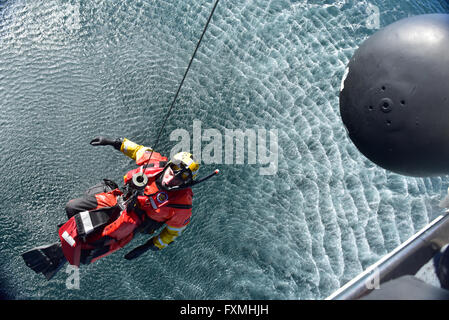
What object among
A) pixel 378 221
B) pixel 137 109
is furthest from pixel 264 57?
pixel 378 221

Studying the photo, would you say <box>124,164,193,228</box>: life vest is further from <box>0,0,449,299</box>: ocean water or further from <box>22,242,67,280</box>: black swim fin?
<box>22,242,67,280</box>: black swim fin

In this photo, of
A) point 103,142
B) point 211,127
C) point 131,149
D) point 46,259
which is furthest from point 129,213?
point 211,127

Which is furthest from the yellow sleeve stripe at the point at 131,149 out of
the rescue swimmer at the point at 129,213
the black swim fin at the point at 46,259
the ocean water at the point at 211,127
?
the black swim fin at the point at 46,259

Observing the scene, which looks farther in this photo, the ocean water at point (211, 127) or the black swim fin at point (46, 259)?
the ocean water at point (211, 127)

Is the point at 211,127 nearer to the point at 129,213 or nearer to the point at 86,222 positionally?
the point at 129,213

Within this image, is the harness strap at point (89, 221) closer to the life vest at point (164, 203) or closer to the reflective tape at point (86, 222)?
the reflective tape at point (86, 222)
